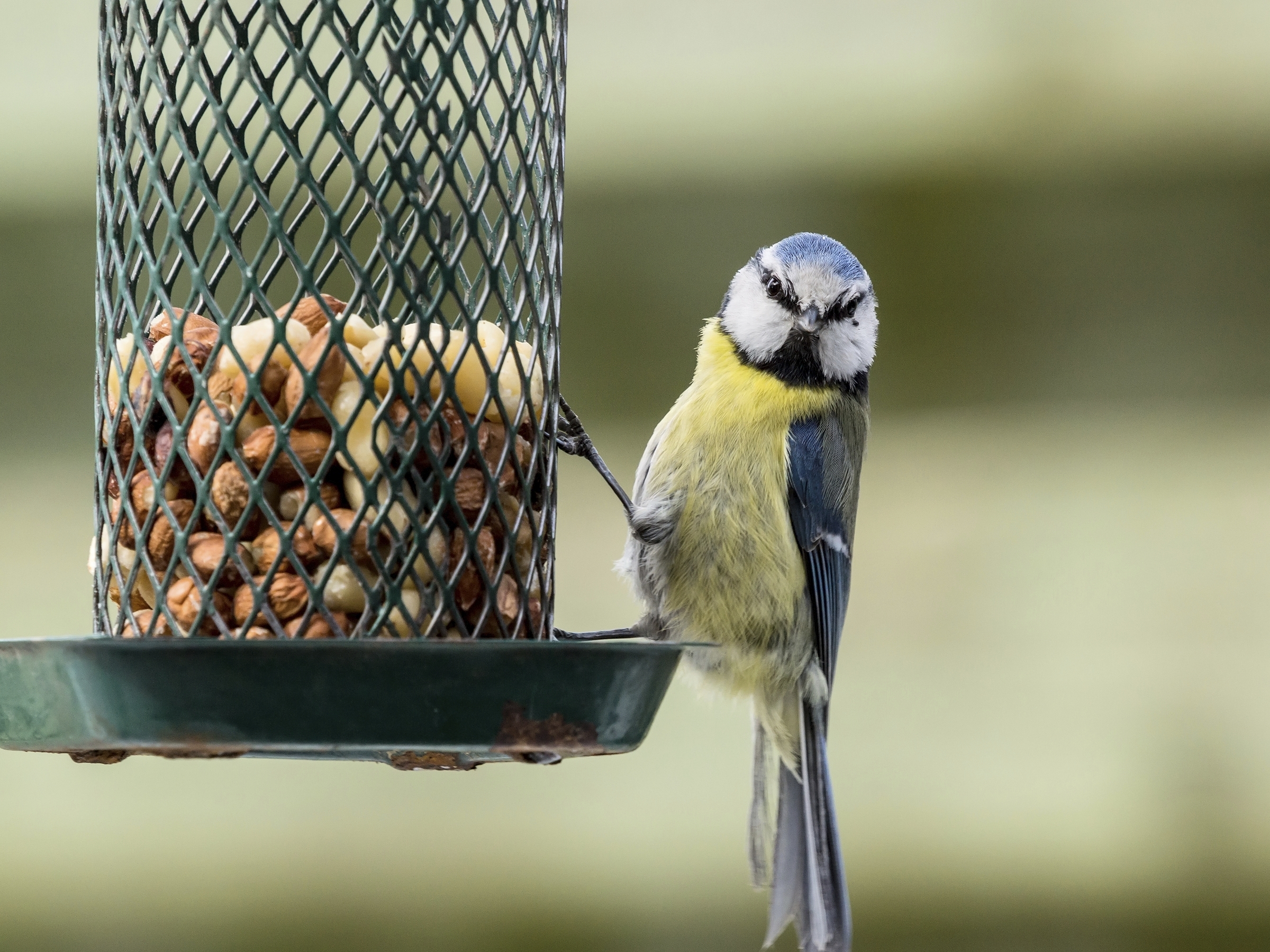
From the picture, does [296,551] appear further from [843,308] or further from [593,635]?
[843,308]

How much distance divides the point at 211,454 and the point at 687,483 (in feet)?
2.52

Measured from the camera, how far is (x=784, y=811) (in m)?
2.07

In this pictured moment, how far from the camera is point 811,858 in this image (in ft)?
6.51

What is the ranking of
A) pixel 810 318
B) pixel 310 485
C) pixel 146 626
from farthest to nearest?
1. pixel 810 318
2. pixel 146 626
3. pixel 310 485

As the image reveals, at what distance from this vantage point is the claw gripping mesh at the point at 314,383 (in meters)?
1.13

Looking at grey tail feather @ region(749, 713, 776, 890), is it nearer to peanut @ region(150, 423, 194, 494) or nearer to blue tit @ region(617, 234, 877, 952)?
blue tit @ region(617, 234, 877, 952)

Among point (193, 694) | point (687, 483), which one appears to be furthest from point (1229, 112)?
point (193, 694)

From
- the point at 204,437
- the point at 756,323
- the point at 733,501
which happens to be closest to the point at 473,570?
the point at 204,437

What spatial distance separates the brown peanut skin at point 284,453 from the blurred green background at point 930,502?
4.80 ft

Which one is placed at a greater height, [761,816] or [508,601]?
[508,601]

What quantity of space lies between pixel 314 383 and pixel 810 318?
2.63 feet

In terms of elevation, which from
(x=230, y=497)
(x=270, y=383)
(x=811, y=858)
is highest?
(x=270, y=383)

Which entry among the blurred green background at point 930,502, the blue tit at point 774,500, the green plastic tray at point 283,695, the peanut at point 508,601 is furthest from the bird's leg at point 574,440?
the blurred green background at point 930,502

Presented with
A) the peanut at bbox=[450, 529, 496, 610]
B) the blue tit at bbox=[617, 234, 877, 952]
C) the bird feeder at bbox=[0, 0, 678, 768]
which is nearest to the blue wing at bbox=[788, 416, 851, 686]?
the blue tit at bbox=[617, 234, 877, 952]
